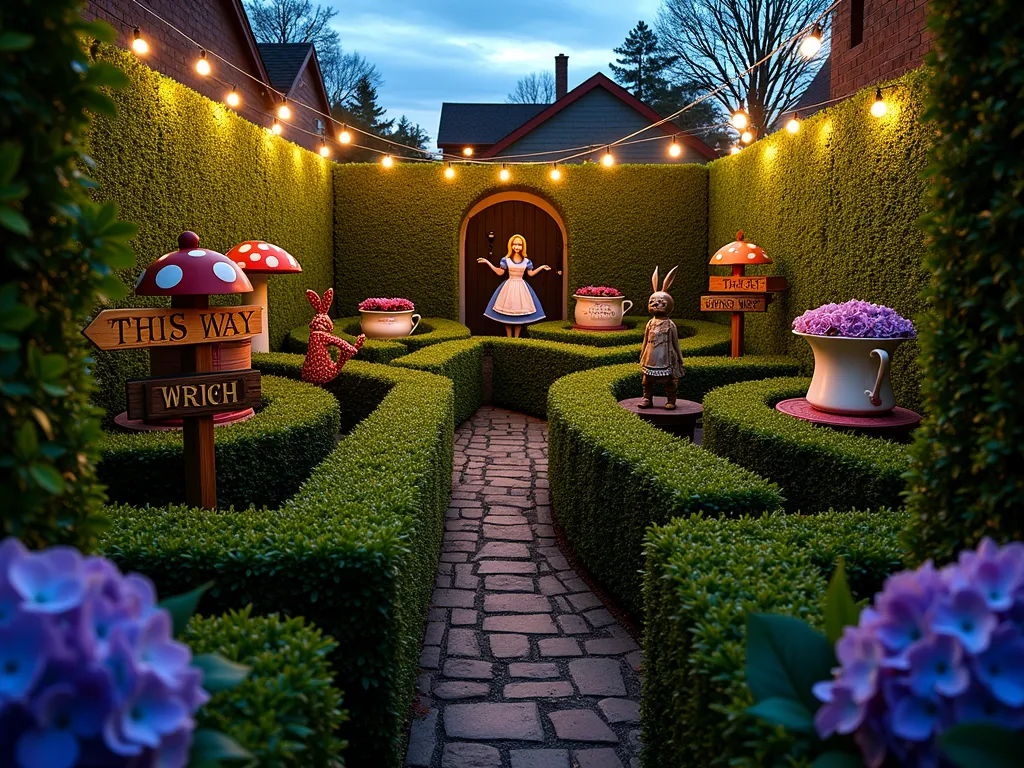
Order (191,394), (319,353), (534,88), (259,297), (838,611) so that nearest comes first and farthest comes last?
(838,611), (191,394), (319,353), (259,297), (534,88)

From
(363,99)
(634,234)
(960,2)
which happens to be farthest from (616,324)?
(363,99)

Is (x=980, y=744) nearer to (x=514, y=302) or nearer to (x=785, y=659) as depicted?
(x=785, y=659)

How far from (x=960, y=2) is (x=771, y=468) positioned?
336 centimetres

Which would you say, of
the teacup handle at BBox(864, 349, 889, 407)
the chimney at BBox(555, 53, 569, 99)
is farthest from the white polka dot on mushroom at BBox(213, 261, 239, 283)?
the chimney at BBox(555, 53, 569, 99)

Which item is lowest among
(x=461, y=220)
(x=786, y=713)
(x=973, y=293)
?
(x=786, y=713)

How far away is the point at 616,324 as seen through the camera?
12.0 m

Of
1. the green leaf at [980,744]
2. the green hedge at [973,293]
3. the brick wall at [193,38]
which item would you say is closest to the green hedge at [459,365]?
the brick wall at [193,38]

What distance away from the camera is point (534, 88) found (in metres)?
43.4

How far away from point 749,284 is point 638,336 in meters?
2.09

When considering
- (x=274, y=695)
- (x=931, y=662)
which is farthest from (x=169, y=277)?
(x=931, y=662)

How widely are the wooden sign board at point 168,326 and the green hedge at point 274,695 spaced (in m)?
2.17

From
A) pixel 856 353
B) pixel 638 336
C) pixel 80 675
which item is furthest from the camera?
pixel 638 336

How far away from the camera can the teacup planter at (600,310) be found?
39.0ft

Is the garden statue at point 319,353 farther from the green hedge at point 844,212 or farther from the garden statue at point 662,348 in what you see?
the green hedge at point 844,212
